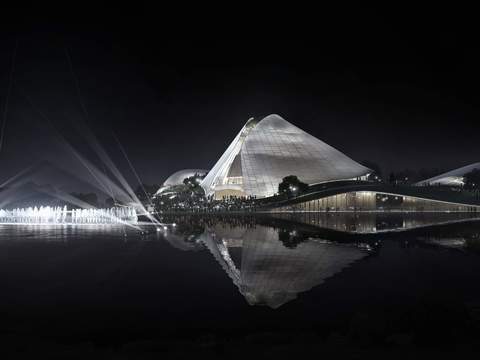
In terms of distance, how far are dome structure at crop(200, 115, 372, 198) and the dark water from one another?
43362mm

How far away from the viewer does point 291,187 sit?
53812mm

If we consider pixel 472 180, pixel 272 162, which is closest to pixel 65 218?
pixel 272 162

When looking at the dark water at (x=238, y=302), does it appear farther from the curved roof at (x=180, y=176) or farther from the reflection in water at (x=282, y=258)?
the curved roof at (x=180, y=176)

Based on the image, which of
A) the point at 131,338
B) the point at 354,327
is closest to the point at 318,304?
the point at 354,327

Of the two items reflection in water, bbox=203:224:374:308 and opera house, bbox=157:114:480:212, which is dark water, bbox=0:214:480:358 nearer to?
reflection in water, bbox=203:224:374:308

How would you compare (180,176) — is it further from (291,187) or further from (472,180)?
(472,180)

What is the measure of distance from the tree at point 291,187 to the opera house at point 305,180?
69 centimetres

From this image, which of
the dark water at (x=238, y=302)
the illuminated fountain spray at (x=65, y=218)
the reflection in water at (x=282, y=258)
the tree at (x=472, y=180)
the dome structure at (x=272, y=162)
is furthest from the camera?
the tree at (x=472, y=180)

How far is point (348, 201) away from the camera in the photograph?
56781 millimetres

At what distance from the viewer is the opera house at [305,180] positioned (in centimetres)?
5503

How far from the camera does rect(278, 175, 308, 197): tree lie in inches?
2111

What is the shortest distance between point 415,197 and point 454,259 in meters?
45.7

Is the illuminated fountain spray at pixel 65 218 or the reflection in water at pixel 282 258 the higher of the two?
the illuminated fountain spray at pixel 65 218

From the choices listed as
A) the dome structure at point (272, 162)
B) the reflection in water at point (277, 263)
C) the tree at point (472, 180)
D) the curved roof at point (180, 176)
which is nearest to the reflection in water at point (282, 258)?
the reflection in water at point (277, 263)
